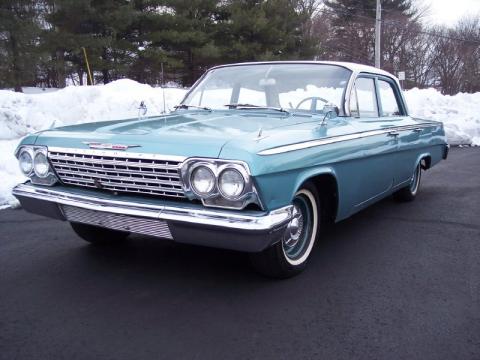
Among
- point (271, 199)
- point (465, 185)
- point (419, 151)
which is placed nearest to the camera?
point (271, 199)

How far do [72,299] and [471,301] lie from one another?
8.26ft

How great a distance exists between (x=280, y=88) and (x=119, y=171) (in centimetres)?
173

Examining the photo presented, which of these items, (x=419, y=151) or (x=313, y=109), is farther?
(x=419, y=151)

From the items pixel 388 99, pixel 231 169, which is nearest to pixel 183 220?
pixel 231 169

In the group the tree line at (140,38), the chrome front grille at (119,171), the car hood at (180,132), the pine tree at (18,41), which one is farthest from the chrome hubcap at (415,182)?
the pine tree at (18,41)

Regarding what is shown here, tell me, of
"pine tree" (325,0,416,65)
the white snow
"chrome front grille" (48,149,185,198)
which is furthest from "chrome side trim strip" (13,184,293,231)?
A: "pine tree" (325,0,416,65)

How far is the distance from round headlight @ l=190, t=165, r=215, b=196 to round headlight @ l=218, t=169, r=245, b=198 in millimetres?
53

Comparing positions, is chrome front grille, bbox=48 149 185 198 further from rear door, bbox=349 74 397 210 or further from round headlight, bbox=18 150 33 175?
rear door, bbox=349 74 397 210

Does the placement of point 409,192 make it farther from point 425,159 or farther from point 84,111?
point 84,111

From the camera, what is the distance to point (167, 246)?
382cm

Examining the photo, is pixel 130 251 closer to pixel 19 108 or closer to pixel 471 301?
→ pixel 471 301

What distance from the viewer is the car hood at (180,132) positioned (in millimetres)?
2609

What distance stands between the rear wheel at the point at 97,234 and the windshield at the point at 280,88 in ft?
4.45

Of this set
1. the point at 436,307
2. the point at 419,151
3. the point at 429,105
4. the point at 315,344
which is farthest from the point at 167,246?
the point at 429,105
